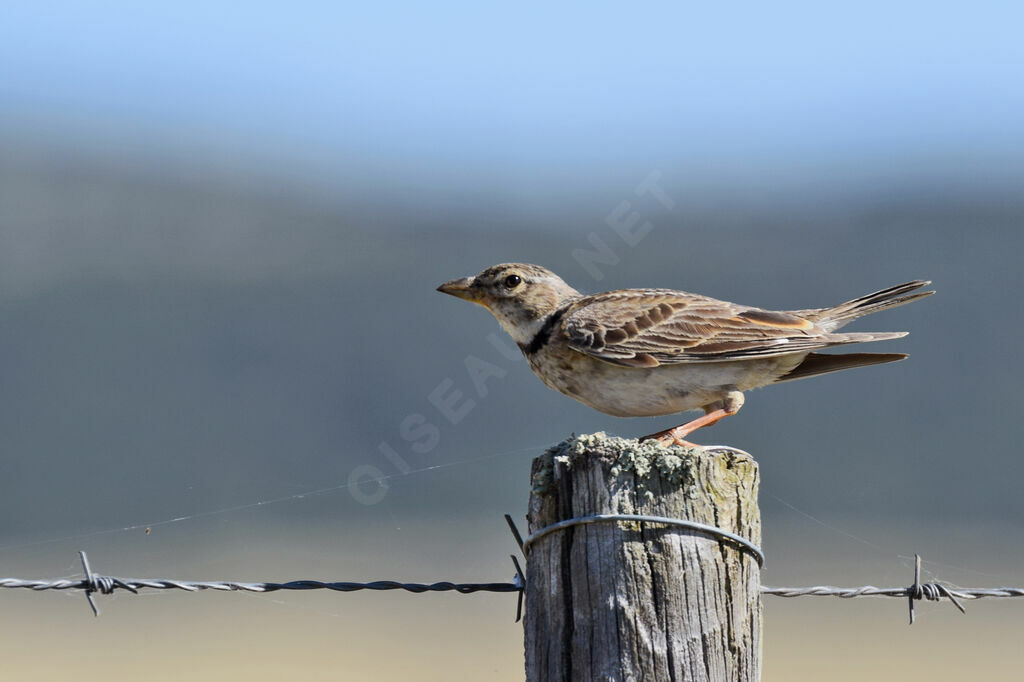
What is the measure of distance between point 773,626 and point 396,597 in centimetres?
707

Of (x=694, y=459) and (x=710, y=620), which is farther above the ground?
(x=694, y=459)

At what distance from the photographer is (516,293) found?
20.8 ft

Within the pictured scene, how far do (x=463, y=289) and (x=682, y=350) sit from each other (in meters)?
1.45

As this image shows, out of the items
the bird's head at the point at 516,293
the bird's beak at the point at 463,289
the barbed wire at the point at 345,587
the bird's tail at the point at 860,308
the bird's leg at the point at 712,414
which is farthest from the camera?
the bird's beak at the point at 463,289

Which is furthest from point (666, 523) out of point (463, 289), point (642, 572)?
point (463, 289)

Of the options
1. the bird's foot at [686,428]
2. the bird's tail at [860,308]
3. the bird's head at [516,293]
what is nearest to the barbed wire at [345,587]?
the bird's foot at [686,428]

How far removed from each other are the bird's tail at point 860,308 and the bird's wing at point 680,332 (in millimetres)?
139

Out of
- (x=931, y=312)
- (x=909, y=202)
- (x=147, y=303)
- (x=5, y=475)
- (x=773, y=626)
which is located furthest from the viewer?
(x=909, y=202)

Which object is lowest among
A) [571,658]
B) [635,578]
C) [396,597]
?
[571,658]

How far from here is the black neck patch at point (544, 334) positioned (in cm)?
592

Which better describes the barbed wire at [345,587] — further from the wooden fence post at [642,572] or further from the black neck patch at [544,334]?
the black neck patch at [544,334]

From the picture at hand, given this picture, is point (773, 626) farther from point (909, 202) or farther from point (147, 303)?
point (909, 202)

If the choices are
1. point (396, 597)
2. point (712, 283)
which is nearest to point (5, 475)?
point (396, 597)

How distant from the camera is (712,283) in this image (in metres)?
46.9
